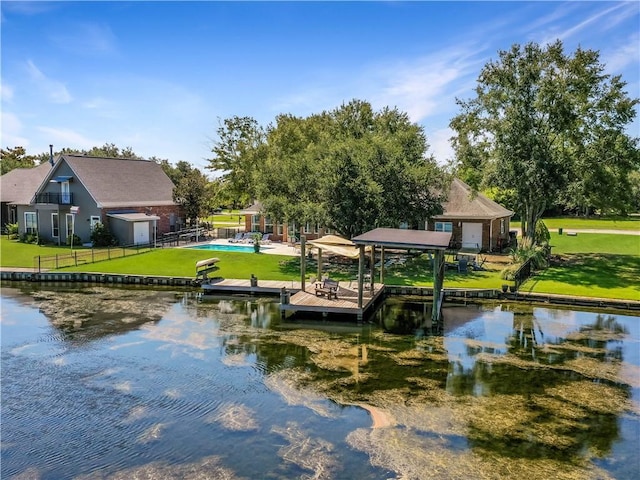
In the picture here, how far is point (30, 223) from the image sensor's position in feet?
142

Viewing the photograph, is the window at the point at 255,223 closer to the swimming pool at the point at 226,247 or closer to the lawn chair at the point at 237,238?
the lawn chair at the point at 237,238

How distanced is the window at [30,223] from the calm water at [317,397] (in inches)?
931

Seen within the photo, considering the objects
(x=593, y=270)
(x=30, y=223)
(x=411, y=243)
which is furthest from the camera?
(x=30, y=223)

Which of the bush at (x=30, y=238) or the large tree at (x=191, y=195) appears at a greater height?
the large tree at (x=191, y=195)

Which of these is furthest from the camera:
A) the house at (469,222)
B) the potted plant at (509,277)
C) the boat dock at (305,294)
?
the house at (469,222)

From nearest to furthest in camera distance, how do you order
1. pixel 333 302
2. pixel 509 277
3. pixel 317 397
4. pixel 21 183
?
pixel 317 397, pixel 333 302, pixel 509 277, pixel 21 183

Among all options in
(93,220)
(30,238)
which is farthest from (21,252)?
(93,220)

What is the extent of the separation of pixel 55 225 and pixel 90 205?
4328mm

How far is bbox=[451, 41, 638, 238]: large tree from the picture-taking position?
30281 millimetres

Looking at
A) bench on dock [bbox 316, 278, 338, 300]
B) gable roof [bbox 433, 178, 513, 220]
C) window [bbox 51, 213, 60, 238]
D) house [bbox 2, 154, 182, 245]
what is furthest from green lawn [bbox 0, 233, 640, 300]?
bench on dock [bbox 316, 278, 338, 300]

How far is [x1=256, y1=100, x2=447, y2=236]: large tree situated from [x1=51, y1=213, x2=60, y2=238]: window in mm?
19119

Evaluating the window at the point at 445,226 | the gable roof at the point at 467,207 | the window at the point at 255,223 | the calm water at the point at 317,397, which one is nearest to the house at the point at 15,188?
the window at the point at 255,223

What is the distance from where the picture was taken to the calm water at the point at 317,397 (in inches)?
414

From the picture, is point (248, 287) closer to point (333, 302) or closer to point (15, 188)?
point (333, 302)
